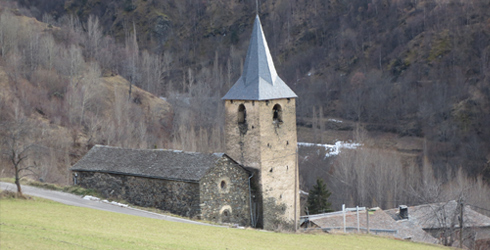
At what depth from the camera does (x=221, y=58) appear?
125 metres

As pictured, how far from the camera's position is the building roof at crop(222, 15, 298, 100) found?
30.7m

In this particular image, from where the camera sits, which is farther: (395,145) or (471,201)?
(395,145)

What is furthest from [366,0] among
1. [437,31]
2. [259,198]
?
[259,198]

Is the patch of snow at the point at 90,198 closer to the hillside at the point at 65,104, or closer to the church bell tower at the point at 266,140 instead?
the church bell tower at the point at 266,140

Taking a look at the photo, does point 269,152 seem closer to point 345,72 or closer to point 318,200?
point 318,200

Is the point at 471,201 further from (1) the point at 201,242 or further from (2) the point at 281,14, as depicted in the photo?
(2) the point at 281,14

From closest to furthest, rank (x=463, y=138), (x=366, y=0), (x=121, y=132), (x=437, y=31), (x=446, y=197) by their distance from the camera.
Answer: (x=446, y=197) < (x=121, y=132) < (x=463, y=138) < (x=437, y=31) < (x=366, y=0)

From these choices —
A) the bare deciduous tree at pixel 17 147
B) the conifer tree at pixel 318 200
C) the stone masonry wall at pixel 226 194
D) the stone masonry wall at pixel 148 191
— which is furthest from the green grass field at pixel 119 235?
the conifer tree at pixel 318 200

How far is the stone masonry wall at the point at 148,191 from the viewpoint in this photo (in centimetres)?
2770

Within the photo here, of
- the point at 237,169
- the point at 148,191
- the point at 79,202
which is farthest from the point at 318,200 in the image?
the point at 79,202

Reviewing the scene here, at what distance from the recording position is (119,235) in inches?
757

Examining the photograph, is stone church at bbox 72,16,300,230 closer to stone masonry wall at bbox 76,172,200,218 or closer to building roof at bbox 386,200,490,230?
stone masonry wall at bbox 76,172,200,218

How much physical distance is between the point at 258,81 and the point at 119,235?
14.4 meters

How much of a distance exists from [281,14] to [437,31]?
47.3 metres
